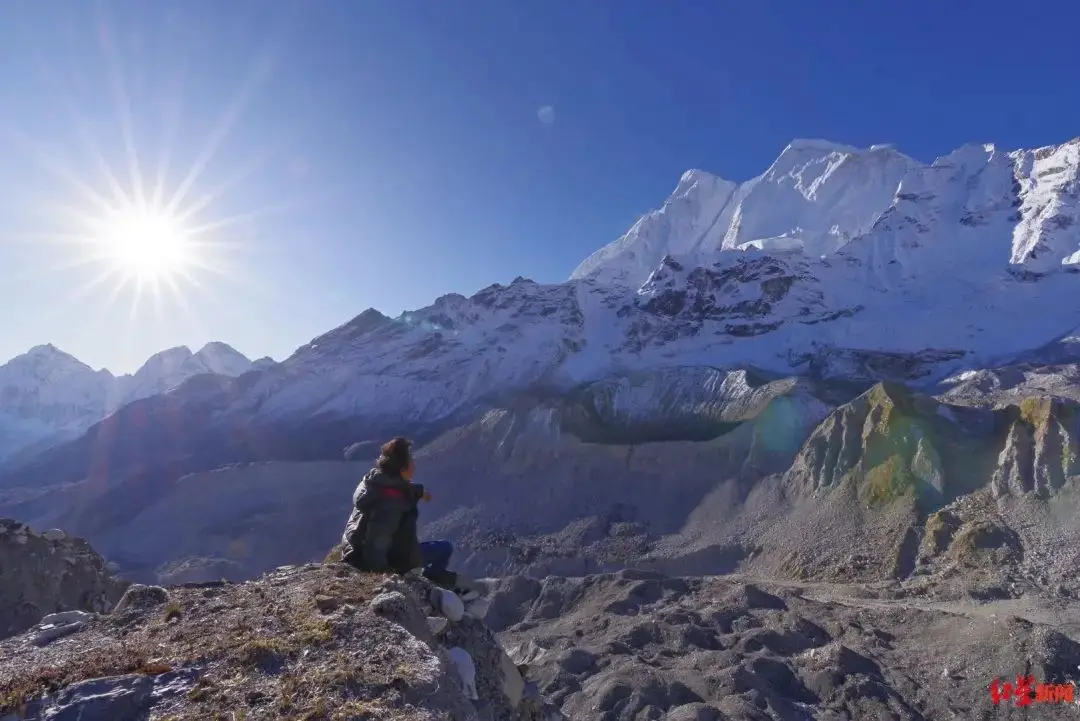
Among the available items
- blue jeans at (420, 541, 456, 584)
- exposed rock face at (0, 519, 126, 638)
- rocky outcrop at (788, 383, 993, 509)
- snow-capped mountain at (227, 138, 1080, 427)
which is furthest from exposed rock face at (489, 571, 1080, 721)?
snow-capped mountain at (227, 138, 1080, 427)

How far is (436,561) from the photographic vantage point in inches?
298

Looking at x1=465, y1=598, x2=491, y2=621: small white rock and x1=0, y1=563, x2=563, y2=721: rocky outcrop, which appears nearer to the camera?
x1=0, y1=563, x2=563, y2=721: rocky outcrop

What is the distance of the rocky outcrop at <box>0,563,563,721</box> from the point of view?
4254 millimetres

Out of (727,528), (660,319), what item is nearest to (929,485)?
(727,528)

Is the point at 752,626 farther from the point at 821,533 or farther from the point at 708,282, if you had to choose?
the point at 708,282

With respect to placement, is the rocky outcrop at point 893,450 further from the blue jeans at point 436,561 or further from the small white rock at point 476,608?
the blue jeans at point 436,561

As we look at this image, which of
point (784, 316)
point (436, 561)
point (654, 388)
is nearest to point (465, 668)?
point (436, 561)

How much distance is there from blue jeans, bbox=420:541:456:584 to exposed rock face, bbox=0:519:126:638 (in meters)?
12.3

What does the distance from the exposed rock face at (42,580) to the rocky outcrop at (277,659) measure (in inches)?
440

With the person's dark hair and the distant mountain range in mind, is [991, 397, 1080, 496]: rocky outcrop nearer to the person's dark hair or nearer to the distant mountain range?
the distant mountain range

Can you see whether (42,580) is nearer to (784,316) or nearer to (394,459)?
(394,459)

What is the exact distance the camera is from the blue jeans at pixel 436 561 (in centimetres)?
736

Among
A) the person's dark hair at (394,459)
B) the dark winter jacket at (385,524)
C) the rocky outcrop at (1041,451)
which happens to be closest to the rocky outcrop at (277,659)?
the dark winter jacket at (385,524)

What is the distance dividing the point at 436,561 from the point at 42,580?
551 inches
